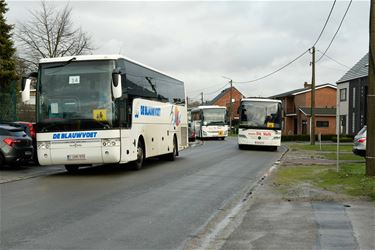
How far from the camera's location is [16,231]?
701 cm

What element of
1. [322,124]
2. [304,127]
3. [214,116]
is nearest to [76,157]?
[214,116]

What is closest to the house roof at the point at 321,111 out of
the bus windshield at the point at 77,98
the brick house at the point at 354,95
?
the brick house at the point at 354,95

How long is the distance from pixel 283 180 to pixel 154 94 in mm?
6601

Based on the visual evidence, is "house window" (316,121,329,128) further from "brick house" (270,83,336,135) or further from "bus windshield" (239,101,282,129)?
"bus windshield" (239,101,282,129)

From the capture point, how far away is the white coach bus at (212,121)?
4772cm

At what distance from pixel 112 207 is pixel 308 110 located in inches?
2503

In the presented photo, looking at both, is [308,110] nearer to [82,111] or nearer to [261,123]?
[261,123]

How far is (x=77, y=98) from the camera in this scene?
13719 mm

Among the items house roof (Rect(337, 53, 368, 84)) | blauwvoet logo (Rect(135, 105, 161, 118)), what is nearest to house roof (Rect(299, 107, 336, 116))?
house roof (Rect(337, 53, 368, 84))

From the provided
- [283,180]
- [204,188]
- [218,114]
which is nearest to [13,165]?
[204,188]

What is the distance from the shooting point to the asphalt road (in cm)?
656

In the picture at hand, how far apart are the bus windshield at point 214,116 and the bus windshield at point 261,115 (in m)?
17.7

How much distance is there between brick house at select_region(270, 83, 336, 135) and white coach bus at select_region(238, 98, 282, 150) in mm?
38928

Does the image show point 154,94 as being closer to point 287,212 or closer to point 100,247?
point 287,212
